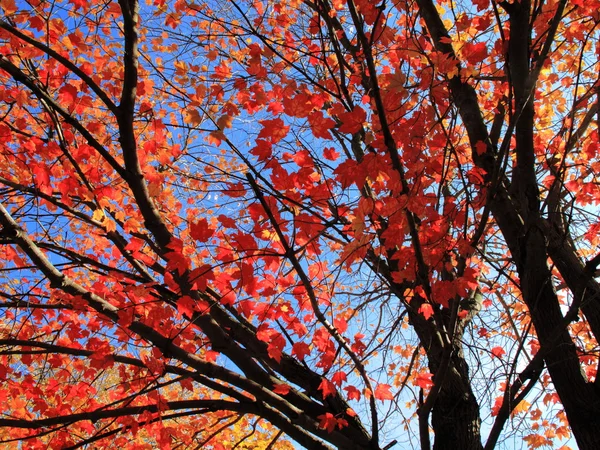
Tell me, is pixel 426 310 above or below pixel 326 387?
above

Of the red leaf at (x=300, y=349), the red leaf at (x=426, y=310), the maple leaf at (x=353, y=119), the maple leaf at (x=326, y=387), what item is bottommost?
the maple leaf at (x=326, y=387)

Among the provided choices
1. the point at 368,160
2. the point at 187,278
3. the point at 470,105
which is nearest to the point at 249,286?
the point at 187,278

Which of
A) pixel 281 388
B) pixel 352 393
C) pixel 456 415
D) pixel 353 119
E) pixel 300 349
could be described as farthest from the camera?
pixel 352 393

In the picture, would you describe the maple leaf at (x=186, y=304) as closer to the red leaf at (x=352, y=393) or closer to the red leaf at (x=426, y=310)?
the red leaf at (x=352, y=393)

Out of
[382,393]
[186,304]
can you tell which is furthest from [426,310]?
[186,304]

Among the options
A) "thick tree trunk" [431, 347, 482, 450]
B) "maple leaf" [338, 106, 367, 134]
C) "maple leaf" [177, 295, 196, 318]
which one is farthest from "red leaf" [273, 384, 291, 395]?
"maple leaf" [338, 106, 367, 134]

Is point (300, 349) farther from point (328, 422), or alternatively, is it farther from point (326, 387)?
point (328, 422)

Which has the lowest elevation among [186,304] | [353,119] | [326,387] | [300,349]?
[326,387]

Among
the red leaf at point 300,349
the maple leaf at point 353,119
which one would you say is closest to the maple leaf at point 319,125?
the maple leaf at point 353,119

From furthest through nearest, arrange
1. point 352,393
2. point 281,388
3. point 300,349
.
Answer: point 352,393 < point 300,349 < point 281,388

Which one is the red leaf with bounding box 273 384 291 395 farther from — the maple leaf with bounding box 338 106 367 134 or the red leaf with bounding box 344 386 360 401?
the maple leaf with bounding box 338 106 367 134

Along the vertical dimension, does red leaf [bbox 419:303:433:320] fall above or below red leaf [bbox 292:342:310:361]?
above

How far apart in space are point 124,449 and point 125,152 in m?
4.40

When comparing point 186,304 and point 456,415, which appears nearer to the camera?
point 186,304
